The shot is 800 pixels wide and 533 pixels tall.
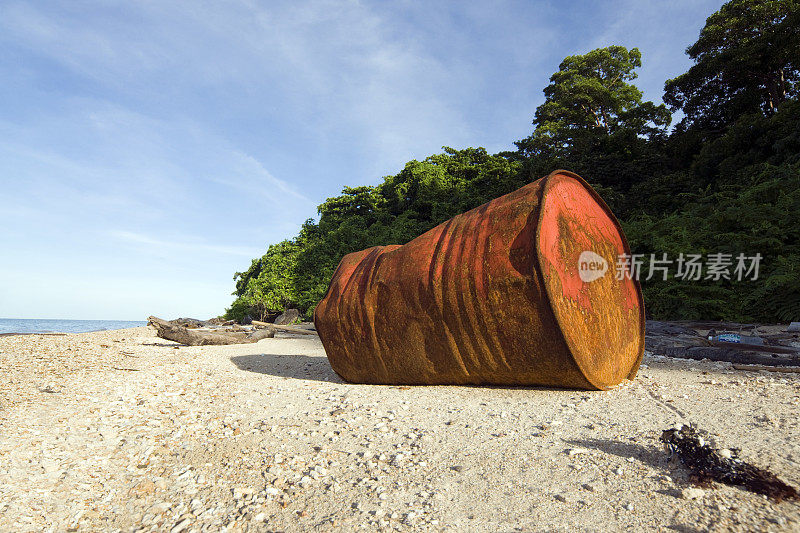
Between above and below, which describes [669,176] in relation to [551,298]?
above

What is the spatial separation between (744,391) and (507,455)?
2.77m

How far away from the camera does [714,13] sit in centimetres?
1944

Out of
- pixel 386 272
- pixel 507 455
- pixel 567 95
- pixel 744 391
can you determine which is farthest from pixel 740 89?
pixel 507 455

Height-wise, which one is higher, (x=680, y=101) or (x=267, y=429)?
(x=680, y=101)

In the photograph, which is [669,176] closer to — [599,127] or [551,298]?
[599,127]

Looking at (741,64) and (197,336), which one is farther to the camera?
(741,64)

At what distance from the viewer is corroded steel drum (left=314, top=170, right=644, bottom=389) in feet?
11.2

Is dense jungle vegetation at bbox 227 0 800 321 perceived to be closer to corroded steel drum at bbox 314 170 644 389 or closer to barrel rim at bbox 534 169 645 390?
barrel rim at bbox 534 169 645 390

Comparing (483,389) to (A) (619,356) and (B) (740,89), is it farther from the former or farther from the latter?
(B) (740,89)

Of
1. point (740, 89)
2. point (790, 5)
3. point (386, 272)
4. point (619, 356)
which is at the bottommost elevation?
point (619, 356)

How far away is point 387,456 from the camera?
8.25 feet

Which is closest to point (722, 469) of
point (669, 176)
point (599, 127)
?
point (669, 176)

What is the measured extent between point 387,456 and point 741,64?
2239 cm

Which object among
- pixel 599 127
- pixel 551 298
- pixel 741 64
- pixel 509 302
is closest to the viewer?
pixel 551 298
